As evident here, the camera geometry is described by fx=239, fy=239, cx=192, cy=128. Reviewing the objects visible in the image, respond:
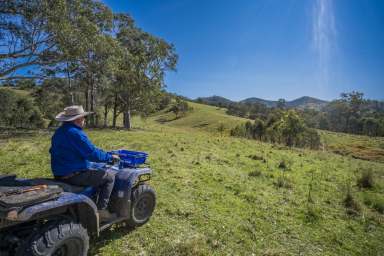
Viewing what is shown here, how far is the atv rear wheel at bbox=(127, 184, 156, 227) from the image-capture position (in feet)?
15.3

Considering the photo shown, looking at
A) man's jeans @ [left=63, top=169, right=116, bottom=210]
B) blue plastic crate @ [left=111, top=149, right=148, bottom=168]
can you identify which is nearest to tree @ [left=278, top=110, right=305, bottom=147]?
blue plastic crate @ [left=111, top=149, right=148, bottom=168]

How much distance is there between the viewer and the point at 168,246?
4.32 meters

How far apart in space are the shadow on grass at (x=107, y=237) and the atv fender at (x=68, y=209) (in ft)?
2.02

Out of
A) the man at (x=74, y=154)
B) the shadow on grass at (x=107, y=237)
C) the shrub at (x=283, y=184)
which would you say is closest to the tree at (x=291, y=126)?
the shrub at (x=283, y=184)

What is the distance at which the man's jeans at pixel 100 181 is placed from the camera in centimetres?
375

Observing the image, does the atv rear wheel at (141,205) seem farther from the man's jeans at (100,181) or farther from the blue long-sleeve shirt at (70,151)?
the blue long-sleeve shirt at (70,151)

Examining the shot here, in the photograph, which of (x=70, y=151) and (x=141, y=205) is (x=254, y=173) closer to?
(x=141, y=205)

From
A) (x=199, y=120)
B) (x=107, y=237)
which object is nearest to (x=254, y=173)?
(x=107, y=237)

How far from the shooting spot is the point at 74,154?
12.1 feet

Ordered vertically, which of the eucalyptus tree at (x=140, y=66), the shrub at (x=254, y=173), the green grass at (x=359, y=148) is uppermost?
the eucalyptus tree at (x=140, y=66)

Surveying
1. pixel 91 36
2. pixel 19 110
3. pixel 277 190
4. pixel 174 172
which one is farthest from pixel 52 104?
pixel 277 190

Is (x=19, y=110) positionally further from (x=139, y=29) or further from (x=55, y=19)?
(x=55, y=19)

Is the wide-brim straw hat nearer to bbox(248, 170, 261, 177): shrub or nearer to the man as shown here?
the man

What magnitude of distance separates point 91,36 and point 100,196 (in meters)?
14.2
